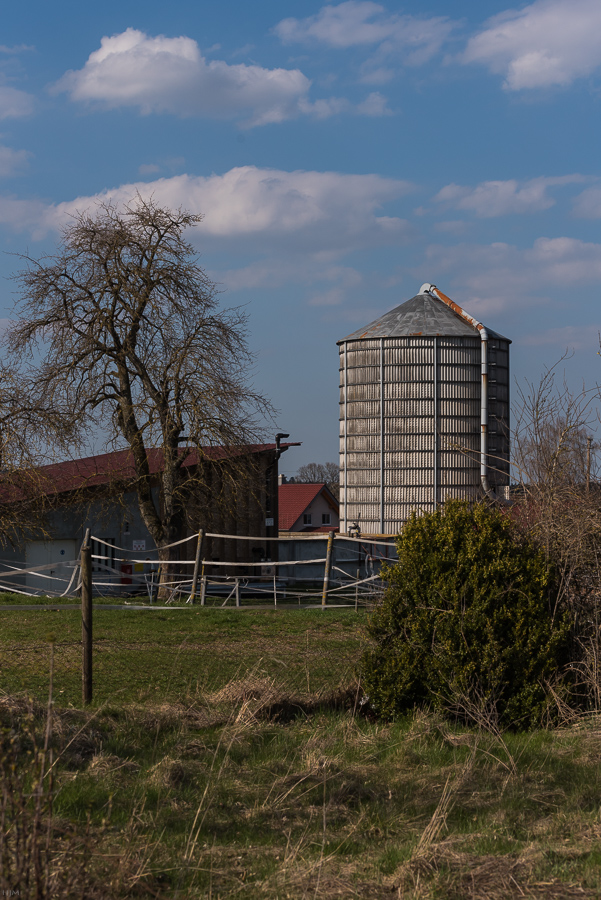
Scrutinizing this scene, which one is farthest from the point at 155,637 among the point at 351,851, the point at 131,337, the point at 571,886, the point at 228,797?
the point at 131,337

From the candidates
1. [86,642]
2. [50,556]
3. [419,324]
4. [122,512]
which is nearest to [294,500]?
[419,324]

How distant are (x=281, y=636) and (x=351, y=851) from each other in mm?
7970

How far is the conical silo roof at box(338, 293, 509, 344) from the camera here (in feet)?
93.7

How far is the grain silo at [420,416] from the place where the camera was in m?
27.9

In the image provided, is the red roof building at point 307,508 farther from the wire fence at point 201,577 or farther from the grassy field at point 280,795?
the grassy field at point 280,795

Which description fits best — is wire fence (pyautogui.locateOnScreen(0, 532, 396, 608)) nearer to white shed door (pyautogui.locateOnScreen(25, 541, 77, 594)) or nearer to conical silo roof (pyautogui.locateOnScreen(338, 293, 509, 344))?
white shed door (pyautogui.locateOnScreen(25, 541, 77, 594))

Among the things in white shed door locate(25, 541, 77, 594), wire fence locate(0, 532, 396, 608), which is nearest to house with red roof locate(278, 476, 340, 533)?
wire fence locate(0, 532, 396, 608)

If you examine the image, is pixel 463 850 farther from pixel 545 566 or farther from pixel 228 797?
pixel 545 566

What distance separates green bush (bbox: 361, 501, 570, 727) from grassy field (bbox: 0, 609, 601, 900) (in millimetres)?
302

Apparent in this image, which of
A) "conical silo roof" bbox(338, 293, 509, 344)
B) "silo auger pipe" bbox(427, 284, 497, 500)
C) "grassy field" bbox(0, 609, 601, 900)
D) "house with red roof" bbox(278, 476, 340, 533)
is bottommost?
"grassy field" bbox(0, 609, 601, 900)

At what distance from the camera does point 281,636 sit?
1252cm

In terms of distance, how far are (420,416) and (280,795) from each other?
23327 millimetres

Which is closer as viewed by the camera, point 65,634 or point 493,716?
point 493,716

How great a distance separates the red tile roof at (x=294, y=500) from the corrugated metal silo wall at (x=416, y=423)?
28.9m
